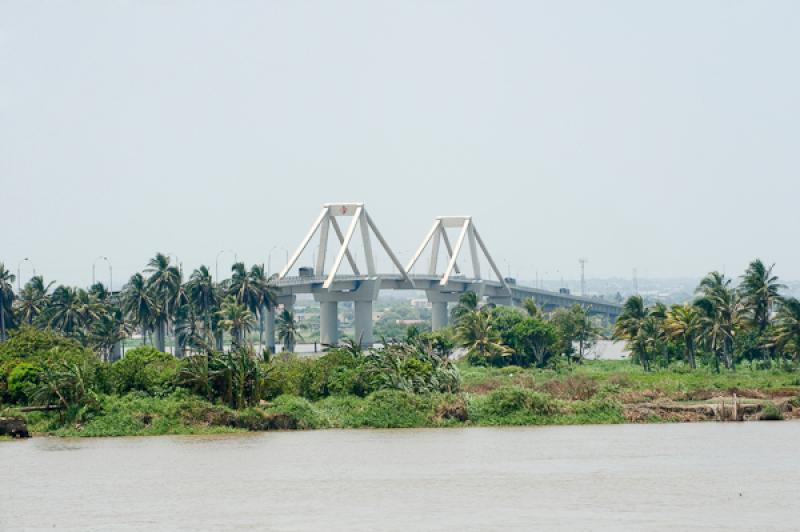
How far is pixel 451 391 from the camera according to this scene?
5994 centimetres

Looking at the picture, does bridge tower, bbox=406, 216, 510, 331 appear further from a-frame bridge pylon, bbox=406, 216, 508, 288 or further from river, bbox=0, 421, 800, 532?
river, bbox=0, 421, 800, 532

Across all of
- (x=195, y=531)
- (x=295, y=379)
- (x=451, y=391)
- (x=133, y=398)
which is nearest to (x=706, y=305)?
(x=451, y=391)

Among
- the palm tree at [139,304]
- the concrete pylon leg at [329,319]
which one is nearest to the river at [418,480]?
the palm tree at [139,304]

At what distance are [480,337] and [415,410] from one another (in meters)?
36.1

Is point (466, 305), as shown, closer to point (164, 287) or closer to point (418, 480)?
point (164, 287)

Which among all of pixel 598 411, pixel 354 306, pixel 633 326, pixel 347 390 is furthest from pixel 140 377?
pixel 354 306

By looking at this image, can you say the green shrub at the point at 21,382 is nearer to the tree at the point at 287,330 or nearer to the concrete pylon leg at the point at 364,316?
the tree at the point at 287,330

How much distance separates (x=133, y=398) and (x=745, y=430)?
2522 cm

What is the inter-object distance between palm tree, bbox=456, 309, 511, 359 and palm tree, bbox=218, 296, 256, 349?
14.8m

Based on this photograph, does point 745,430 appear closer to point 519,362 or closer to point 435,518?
point 435,518

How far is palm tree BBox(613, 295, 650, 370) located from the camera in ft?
290

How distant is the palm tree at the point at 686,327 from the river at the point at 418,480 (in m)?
28.4

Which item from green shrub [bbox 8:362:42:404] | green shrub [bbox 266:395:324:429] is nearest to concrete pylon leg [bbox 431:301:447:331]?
green shrub [bbox 266:395:324:429]

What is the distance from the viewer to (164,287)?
315ft
